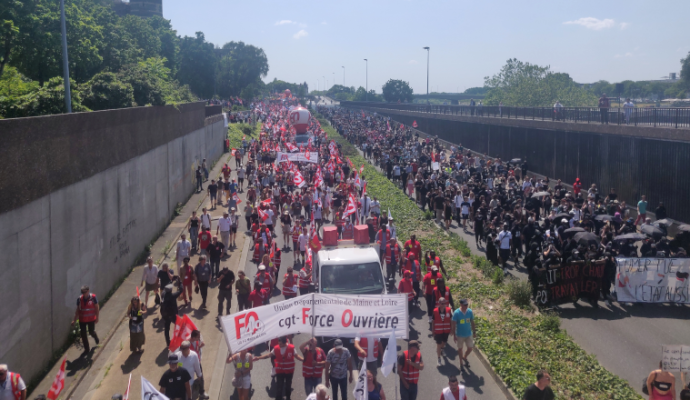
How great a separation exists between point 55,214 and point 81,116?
3.03 meters

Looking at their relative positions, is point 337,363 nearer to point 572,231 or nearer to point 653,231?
point 572,231

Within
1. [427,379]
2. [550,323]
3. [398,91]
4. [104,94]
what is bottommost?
[427,379]

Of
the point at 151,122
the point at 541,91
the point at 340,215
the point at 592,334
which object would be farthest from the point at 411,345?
the point at 541,91

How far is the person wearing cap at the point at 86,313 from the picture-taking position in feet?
40.0

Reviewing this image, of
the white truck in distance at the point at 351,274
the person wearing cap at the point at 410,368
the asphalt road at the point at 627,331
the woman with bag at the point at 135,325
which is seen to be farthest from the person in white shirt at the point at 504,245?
the woman with bag at the point at 135,325

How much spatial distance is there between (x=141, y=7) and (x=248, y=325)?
118 metres

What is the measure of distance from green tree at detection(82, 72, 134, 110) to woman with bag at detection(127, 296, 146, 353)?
1204 centimetres

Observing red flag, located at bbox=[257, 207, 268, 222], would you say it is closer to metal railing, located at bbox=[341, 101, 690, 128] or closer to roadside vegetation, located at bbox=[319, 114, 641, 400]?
roadside vegetation, located at bbox=[319, 114, 641, 400]

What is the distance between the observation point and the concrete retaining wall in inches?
414

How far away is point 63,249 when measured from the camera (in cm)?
1302

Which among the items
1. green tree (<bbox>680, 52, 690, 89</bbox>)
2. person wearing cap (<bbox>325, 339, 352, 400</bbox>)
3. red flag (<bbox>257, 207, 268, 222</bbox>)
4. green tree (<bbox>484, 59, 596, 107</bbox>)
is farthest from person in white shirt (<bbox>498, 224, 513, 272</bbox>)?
green tree (<bbox>680, 52, 690, 89</bbox>)

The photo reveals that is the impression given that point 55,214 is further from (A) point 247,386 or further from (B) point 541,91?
(B) point 541,91

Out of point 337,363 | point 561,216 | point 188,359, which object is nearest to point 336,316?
point 337,363

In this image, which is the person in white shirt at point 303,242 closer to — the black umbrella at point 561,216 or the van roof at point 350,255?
the van roof at point 350,255
